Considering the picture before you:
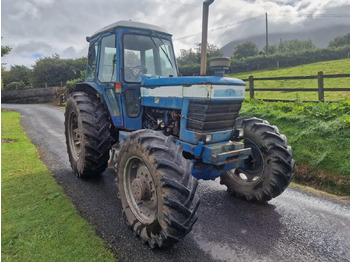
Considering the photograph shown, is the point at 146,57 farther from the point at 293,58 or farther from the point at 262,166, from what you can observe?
the point at 293,58

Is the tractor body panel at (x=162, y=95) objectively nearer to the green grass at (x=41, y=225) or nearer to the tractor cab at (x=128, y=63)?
the tractor cab at (x=128, y=63)

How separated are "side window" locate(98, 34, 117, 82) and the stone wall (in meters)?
24.5

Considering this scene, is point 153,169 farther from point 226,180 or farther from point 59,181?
point 59,181

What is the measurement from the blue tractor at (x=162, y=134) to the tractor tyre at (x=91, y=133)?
0.02m

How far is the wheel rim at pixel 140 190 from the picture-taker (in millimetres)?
2979

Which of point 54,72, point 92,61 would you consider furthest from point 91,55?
point 54,72

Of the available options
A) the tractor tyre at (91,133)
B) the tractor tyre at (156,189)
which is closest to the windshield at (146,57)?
the tractor tyre at (91,133)

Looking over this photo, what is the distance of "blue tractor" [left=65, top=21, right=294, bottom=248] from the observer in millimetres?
2697

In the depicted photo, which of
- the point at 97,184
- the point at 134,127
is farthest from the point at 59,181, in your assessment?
the point at 134,127

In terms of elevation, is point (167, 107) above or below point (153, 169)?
above

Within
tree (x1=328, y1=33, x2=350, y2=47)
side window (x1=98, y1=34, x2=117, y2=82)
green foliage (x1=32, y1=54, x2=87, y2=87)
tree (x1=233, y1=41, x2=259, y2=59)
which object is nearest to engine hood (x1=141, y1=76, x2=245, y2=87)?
side window (x1=98, y1=34, x2=117, y2=82)

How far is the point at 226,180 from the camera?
4.16 meters

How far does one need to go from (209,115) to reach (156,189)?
3.67 ft

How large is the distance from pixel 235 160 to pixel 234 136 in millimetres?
426
